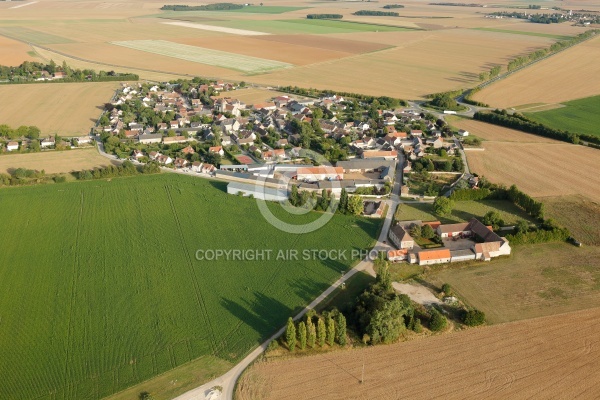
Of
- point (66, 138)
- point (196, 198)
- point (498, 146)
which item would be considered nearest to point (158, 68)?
point (66, 138)

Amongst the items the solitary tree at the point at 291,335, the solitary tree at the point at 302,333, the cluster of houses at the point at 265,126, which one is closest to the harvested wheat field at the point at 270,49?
the cluster of houses at the point at 265,126

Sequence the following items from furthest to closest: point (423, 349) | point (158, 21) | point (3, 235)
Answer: point (158, 21) < point (3, 235) < point (423, 349)

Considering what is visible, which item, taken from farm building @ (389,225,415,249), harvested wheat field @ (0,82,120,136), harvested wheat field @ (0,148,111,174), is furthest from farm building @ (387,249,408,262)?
harvested wheat field @ (0,82,120,136)

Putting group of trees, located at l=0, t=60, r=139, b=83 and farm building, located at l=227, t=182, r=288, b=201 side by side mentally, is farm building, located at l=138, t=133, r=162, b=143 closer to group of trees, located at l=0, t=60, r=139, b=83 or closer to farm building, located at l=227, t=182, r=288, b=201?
farm building, located at l=227, t=182, r=288, b=201

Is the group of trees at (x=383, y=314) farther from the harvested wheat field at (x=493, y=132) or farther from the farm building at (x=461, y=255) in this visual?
the harvested wheat field at (x=493, y=132)

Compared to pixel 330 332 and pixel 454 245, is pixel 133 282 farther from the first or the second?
pixel 454 245

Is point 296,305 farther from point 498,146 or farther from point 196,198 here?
point 498,146

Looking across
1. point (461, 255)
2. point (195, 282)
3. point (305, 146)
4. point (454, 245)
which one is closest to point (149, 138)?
point (305, 146)
